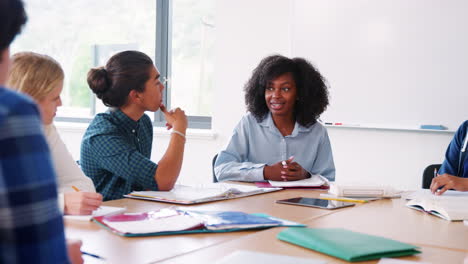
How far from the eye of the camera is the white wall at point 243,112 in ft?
11.9

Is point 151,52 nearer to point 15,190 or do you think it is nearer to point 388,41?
point 388,41

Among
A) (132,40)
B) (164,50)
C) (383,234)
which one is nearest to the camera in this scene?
(383,234)

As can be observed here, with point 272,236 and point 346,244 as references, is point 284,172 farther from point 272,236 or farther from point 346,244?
point 346,244

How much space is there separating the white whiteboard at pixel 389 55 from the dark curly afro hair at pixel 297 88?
775 mm

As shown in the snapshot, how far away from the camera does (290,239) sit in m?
1.26

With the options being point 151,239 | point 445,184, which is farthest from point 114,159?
point 445,184

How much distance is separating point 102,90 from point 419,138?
2.20m

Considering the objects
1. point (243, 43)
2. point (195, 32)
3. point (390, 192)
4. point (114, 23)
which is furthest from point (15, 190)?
point (114, 23)

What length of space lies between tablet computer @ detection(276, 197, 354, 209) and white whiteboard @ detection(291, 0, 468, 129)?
1.87 meters

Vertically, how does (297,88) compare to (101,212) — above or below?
above

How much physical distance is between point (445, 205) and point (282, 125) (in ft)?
3.94

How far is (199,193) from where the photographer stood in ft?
6.43

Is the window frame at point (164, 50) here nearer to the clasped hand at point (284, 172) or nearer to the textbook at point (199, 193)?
the clasped hand at point (284, 172)

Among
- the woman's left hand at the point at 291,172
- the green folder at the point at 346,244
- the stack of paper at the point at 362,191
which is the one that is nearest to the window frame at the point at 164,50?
the woman's left hand at the point at 291,172
